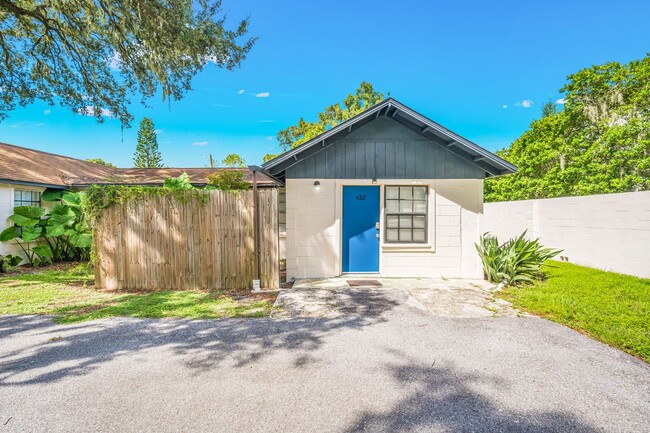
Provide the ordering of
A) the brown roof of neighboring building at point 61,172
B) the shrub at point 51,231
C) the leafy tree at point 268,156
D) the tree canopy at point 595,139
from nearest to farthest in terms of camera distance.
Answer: the shrub at point 51,231, the brown roof of neighboring building at point 61,172, the tree canopy at point 595,139, the leafy tree at point 268,156

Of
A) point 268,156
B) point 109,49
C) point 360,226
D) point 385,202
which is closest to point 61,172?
point 109,49

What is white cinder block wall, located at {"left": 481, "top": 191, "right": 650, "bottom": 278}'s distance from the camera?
7445 mm

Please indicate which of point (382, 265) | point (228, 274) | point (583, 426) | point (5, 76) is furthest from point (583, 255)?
point (5, 76)

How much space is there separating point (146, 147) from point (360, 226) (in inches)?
1394

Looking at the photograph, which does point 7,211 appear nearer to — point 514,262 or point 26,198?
point 26,198

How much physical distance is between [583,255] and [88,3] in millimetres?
16020

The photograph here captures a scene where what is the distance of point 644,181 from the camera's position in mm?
13875

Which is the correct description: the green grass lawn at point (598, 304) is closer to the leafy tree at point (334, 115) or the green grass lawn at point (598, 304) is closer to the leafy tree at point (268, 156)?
the leafy tree at point (334, 115)

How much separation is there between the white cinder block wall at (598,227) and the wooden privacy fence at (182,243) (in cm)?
625

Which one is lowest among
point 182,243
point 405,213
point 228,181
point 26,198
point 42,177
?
point 182,243

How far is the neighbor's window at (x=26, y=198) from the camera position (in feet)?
33.0

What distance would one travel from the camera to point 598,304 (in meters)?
5.44

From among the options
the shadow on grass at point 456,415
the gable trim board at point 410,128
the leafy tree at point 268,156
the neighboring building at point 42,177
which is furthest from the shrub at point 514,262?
the leafy tree at point 268,156

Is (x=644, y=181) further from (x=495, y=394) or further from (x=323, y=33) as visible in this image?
(x=495, y=394)
